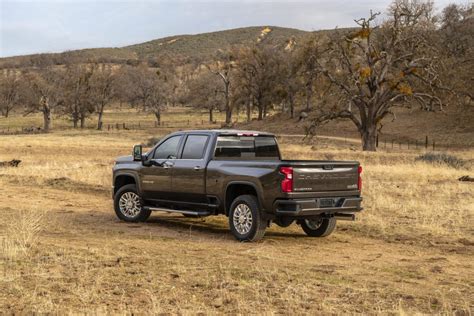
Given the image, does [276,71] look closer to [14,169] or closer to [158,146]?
[14,169]

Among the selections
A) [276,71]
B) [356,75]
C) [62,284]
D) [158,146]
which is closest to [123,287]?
[62,284]

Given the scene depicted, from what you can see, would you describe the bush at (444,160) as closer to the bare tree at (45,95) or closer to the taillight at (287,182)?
the taillight at (287,182)

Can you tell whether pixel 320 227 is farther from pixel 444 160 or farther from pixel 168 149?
pixel 444 160

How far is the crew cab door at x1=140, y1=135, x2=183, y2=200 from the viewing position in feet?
40.6

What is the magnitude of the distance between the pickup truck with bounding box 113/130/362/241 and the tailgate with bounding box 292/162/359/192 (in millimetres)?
17

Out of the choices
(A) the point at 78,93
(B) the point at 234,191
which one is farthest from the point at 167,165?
(A) the point at 78,93

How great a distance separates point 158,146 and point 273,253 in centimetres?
409

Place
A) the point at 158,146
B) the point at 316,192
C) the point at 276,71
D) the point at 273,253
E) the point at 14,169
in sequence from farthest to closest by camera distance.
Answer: the point at 276,71, the point at 14,169, the point at 158,146, the point at 316,192, the point at 273,253

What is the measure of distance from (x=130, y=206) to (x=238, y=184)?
3304 millimetres

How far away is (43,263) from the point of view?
28.4 feet

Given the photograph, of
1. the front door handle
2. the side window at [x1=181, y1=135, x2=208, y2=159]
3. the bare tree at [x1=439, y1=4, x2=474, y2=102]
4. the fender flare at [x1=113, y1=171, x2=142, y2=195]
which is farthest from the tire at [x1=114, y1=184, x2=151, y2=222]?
the bare tree at [x1=439, y1=4, x2=474, y2=102]

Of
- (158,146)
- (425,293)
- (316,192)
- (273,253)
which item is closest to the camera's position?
(425,293)

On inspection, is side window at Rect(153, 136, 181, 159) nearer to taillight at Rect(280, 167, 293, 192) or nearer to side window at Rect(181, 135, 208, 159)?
side window at Rect(181, 135, 208, 159)

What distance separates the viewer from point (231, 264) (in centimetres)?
881
